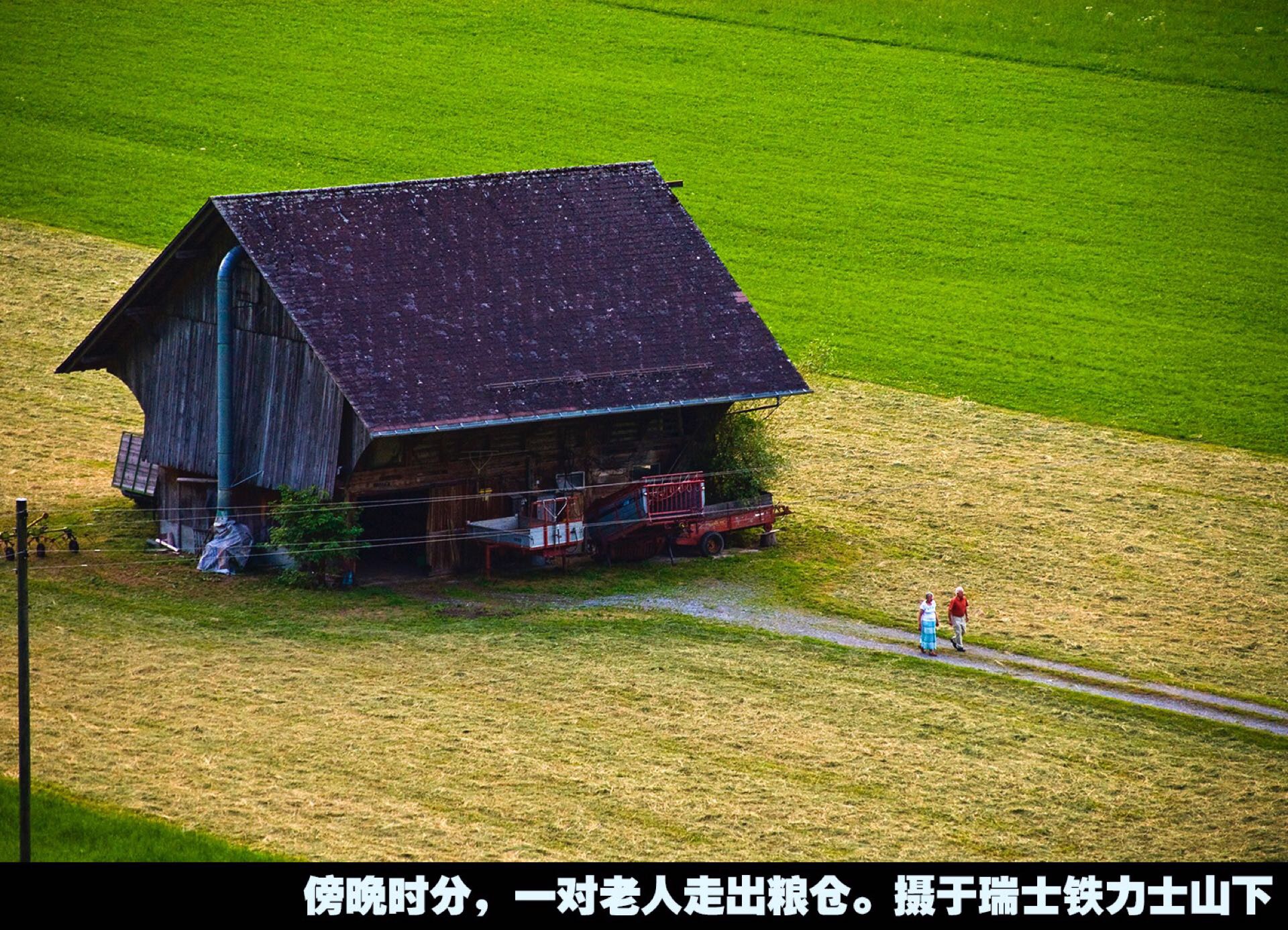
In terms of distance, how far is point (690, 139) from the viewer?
7131 centimetres

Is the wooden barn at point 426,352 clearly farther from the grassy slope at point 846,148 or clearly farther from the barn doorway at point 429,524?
the grassy slope at point 846,148

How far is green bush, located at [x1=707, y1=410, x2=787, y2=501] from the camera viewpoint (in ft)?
138

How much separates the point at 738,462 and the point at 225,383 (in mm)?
11151

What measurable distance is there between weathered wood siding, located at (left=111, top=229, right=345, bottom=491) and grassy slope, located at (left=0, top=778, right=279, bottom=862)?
1195cm

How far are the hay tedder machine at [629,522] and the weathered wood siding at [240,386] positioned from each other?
389cm

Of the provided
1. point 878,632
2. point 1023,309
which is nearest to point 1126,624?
point 878,632

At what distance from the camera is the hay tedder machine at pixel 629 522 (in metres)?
39.2

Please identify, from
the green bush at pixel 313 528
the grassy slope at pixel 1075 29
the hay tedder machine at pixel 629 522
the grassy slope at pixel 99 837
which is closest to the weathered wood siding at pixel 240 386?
the green bush at pixel 313 528

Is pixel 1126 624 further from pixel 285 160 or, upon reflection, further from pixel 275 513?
pixel 285 160

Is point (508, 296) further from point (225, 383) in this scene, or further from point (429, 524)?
point (225, 383)

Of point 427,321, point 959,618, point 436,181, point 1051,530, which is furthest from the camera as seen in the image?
point 1051,530

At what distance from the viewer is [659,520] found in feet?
133

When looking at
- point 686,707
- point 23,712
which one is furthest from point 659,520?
point 23,712

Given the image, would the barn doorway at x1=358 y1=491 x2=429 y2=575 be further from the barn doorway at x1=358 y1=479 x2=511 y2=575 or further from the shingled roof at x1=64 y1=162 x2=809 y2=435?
the shingled roof at x1=64 y1=162 x2=809 y2=435
